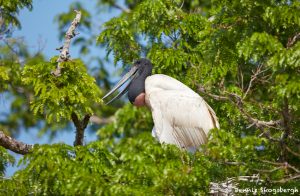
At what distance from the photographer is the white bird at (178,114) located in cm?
858

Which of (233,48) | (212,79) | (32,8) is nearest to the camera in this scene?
(233,48)

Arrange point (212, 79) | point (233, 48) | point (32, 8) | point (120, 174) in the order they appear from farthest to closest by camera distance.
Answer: point (32, 8) < point (212, 79) < point (233, 48) < point (120, 174)

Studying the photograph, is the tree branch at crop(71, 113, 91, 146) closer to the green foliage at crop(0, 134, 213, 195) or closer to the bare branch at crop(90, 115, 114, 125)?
the green foliage at crop(0, 134, 213, 195)

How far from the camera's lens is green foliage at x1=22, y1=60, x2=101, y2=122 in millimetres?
7609

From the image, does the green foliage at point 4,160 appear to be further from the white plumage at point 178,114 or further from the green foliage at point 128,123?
the green foliage at point 128,123

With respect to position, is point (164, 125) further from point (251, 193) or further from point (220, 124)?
point (251, 193)

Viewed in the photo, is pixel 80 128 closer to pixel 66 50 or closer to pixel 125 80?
pixel 66 50

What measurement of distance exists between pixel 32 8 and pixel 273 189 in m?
4.14

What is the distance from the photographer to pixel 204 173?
6.39 metres

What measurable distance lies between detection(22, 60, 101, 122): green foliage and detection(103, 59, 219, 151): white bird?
103cm

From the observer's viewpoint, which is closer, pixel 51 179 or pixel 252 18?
pixel 51 179

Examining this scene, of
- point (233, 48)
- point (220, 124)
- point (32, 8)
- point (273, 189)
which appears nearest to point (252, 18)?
point (233, 48)

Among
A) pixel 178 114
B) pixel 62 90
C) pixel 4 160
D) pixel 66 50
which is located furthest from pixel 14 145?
pixel 178 114

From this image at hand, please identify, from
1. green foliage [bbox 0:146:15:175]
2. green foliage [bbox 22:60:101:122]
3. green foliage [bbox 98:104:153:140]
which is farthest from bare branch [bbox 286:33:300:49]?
green foliage [bbox 98:104:153:140]
